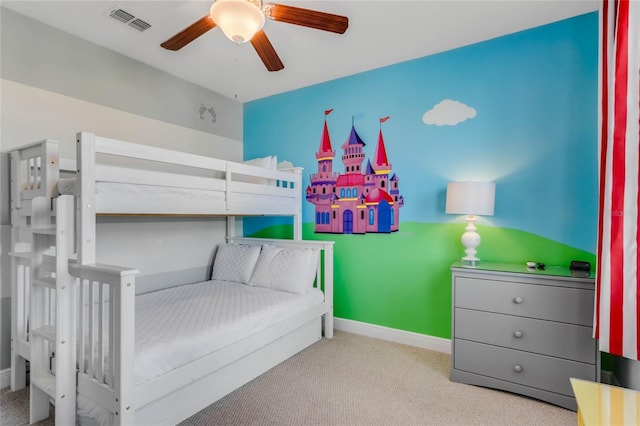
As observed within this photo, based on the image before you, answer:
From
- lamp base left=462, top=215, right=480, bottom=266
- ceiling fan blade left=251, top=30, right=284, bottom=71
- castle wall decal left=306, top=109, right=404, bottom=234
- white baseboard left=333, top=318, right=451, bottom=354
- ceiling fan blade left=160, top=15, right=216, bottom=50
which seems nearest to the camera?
ceiling fan blade left=160, top=15, right=216, bottom=50

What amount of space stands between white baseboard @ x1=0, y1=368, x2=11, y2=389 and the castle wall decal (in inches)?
99.5

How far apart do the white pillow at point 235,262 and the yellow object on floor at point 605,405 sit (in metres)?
2.48

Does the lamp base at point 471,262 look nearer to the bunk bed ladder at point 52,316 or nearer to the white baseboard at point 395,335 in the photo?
the white baseboard at point 395,335

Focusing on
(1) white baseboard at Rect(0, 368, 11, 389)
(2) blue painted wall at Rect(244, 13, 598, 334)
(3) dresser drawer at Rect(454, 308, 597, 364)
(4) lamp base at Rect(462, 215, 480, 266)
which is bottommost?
(1) white baseboard at Rect(0, 368, 11, 389)

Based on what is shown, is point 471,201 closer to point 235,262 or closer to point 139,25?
point 235,262

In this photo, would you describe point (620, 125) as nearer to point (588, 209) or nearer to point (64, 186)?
point (588, 209)

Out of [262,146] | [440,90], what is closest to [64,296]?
[262,146]

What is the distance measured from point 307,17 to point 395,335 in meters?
2.56

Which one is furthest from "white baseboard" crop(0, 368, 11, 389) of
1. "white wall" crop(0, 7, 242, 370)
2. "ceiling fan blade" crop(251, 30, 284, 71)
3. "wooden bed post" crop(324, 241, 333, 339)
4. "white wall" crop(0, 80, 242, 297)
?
"ceiling fan blade" crop(251, 30, 284, 71)

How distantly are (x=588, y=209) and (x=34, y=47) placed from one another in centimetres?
398

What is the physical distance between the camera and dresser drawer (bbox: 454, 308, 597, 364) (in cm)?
189

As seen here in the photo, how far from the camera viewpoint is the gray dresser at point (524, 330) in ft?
6.21

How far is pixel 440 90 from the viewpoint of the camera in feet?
8.97

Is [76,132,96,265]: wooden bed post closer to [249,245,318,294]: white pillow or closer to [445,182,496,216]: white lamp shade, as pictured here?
[249,245,318,294]: white pillow
